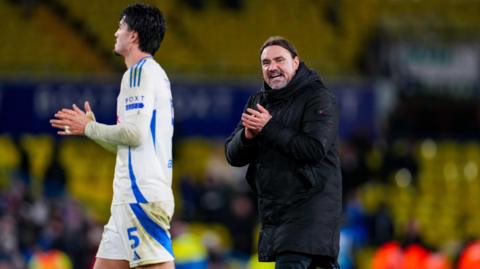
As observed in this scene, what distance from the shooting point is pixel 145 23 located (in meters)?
6.20

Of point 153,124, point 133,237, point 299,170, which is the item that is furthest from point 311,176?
point 133,237

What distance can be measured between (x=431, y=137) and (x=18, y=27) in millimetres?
6897

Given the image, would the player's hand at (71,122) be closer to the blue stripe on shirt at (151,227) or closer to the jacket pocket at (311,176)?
the blue stripe on shirt at (151,227)

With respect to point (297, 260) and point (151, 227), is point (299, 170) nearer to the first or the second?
point (297, 260)

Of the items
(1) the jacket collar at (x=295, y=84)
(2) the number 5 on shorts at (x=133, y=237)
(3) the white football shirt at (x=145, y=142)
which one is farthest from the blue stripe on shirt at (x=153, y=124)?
(1) the jacket collar at (x=295, y=84)

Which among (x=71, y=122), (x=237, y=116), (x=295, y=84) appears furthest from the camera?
(x=237, y=116)

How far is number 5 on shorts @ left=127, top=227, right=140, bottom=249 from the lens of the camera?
605cm

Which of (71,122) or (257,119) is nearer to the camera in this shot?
(257,119)

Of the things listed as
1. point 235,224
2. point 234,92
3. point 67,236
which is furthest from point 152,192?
point 234,92

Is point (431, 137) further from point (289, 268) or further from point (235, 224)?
point (289, 268)

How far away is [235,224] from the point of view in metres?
15.5

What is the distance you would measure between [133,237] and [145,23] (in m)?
1.10

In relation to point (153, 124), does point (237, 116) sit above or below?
above

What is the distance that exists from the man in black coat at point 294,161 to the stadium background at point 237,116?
7216mm
